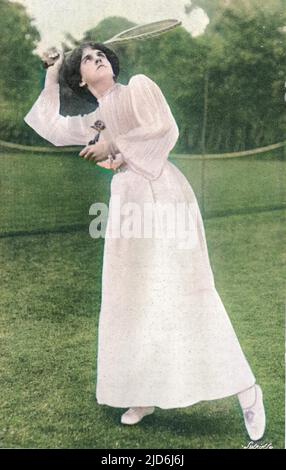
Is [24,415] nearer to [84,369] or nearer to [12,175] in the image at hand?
[84,369]

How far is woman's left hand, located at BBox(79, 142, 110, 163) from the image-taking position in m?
A: 4.76

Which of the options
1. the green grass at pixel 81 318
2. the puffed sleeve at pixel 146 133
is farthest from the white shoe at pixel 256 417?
the puffed sleeve at pixel 146 133

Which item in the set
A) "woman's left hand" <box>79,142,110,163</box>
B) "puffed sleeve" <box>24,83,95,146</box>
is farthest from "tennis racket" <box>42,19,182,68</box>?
"woman's left hand" <box>79,142,110,163</box>

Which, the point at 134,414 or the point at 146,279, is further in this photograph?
the point at 134,414

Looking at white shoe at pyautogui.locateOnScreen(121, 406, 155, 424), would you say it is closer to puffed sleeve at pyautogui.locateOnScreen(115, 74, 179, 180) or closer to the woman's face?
puffed sleeve at pyautogui.locateOnScreen(115, 74, 179, 180)

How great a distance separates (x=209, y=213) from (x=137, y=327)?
746 mm

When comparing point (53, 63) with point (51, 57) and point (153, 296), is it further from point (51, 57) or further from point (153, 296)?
point (153, 296)

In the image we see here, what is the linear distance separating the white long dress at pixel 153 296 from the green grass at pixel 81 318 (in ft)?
0.48

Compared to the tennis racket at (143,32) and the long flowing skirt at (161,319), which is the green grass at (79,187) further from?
the tennis racket at (143,32)

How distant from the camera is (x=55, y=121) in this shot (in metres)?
4.81

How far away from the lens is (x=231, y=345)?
478cm

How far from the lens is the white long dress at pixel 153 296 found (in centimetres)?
469

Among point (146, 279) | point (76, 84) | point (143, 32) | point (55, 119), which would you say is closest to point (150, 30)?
point (143, 32)

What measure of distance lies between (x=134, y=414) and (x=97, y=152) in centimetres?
Answer: 141
